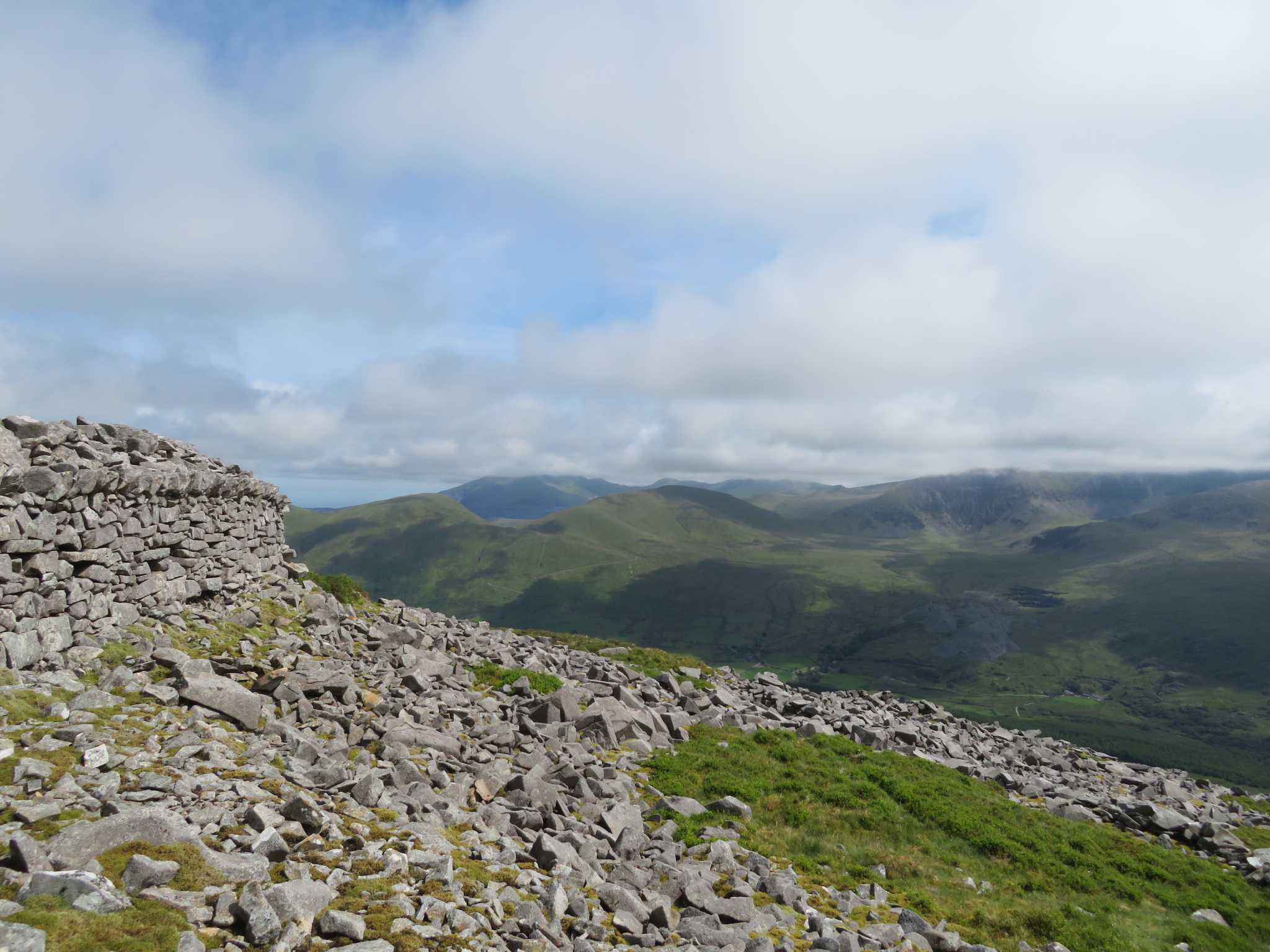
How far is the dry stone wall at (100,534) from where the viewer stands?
15945 mm

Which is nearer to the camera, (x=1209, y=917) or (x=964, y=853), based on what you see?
(x=1209, y=917)

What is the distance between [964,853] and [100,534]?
89.0 ft

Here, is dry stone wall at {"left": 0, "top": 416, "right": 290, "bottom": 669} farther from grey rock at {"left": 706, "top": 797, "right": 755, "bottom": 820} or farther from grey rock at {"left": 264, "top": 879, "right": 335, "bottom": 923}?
grey rock at {"left": 706, "top": 797, "right": 755, "bottom": 820}

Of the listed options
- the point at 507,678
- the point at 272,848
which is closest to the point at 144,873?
the point at 272,848

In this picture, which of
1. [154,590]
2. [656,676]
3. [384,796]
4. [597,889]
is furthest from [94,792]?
[656,676]

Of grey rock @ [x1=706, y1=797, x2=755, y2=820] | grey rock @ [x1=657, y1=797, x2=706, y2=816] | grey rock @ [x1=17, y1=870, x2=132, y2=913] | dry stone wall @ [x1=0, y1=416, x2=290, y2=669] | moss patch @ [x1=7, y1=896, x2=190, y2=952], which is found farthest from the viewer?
grey rock @ [x1=706, y1=797, x2=755, y2=820]

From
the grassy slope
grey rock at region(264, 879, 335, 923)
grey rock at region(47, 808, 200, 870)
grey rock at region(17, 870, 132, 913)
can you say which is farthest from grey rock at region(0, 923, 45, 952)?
the grassy slope

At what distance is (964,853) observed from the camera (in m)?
20.5

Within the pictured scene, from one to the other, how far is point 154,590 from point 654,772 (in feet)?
56.1

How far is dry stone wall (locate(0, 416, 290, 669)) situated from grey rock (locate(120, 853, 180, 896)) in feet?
30.9

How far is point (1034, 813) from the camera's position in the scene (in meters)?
24.6

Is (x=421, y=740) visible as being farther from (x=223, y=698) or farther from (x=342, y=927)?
(x=342, y=927)

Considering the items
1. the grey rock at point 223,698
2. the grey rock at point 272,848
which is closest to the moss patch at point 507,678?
the grey rock at point 223,698

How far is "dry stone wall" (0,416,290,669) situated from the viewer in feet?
52.3
